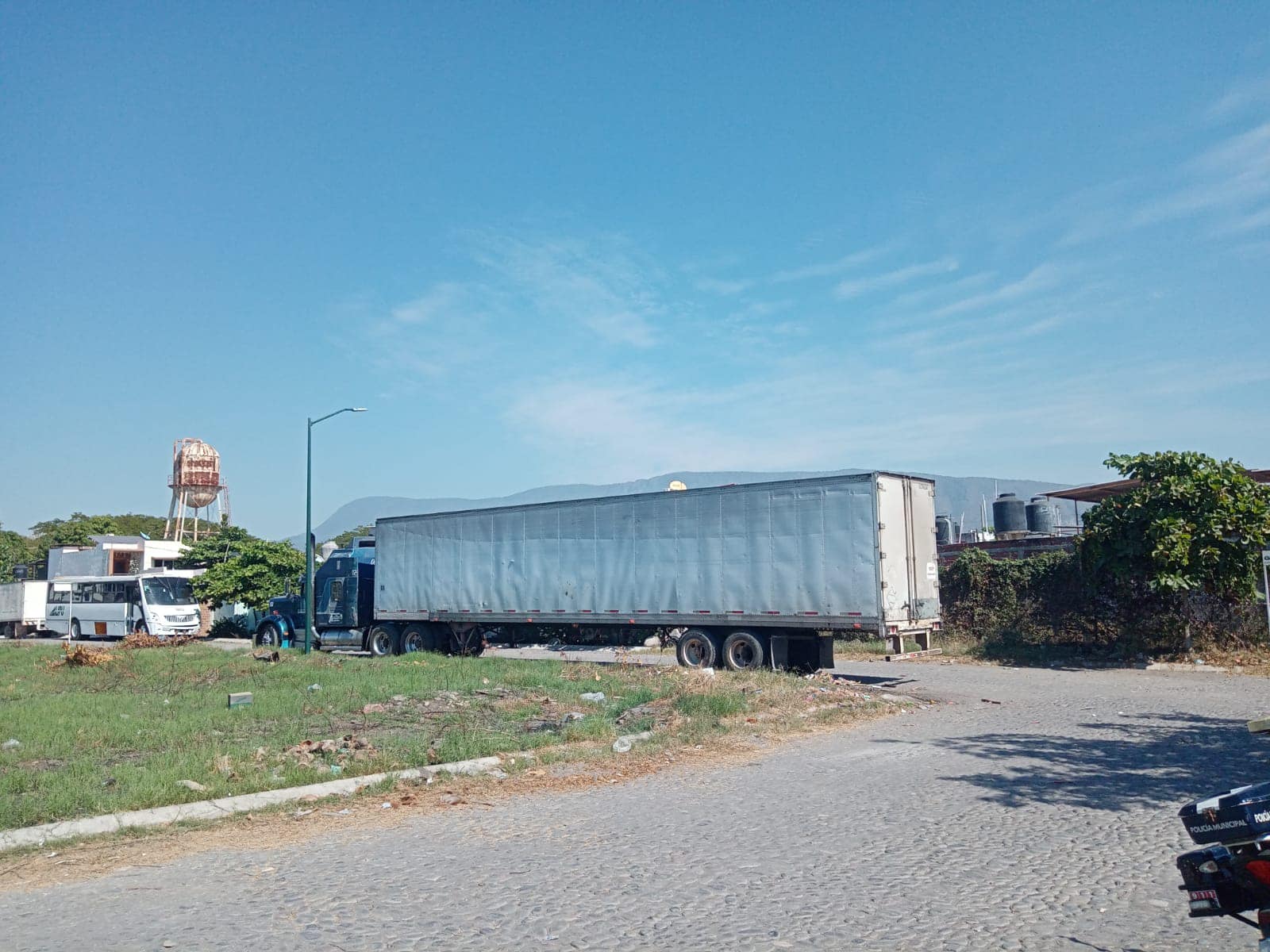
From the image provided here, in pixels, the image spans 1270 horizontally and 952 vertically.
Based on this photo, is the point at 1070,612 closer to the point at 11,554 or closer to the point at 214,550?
the point at 214,550

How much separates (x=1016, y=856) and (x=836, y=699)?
28.5 ft

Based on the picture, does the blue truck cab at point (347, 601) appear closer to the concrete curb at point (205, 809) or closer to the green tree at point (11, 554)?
the concrete curb at point (205, 809)

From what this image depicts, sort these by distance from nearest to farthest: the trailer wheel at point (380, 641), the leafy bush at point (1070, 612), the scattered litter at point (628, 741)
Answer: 1. the scattered litter at point (628, 741)
2. the leafy bush at point (1070, 612)
3. the trailer wheel at point (380, 641)

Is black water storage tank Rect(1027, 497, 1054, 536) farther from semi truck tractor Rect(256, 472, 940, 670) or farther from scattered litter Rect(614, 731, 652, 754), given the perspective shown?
scattered litter Rect(614, 731, 652, 754)

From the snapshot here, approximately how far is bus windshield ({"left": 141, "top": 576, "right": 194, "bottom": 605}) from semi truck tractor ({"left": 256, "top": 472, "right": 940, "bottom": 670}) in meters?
14.2

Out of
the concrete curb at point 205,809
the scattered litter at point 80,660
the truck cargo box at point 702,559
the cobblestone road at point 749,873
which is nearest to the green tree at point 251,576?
the scattered litter at point 80,660

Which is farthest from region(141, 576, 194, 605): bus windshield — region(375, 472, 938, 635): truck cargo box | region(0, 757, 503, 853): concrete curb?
region(0, 757, 503, 853): concrete curb

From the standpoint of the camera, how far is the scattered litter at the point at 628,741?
1188 cm

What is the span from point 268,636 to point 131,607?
922cm

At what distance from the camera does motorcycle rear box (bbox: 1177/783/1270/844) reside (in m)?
3.76


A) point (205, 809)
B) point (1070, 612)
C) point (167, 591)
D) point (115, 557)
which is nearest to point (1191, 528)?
point (1070, 612)

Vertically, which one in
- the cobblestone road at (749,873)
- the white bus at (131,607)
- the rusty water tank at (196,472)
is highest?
the rusty water tank at (196,472)

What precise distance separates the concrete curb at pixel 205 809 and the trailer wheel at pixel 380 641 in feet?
56.8

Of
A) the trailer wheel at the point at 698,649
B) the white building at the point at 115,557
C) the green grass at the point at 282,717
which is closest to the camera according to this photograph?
the green grass at the point at 282,717
